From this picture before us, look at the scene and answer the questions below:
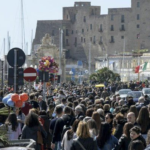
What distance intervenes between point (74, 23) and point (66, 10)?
416cm

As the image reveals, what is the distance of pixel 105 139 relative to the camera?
11.7 m

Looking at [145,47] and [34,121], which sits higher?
[145,47]

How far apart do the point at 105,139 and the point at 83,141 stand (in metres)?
1.25

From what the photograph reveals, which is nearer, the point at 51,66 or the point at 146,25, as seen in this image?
the point at 51,66

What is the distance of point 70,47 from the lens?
5463 inches

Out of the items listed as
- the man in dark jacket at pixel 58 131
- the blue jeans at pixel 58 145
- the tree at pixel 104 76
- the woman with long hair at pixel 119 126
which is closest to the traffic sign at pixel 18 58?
the man in dark jacket at pixel 58 131

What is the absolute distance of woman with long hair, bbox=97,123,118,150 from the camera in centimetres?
1156

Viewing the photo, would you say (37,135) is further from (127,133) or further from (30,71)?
(30,71)

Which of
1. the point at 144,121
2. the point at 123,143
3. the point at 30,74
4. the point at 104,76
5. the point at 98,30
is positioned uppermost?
the point at 98,30

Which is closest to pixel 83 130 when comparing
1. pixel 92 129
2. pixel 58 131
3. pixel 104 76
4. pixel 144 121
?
pixel 92 129

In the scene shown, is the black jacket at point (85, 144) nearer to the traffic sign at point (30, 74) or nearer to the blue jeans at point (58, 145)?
the blue jeans at point (58, 145)

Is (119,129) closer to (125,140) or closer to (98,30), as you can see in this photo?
(125,140)

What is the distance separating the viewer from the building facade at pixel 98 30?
125500 millimetres

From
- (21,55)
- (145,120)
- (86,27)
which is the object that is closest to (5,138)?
(145,120)
